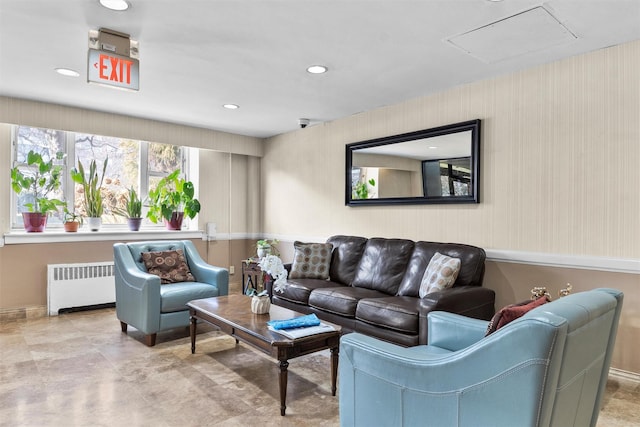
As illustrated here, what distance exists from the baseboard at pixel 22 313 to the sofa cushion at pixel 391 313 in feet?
11.9

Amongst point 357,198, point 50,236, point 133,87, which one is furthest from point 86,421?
point 357,198

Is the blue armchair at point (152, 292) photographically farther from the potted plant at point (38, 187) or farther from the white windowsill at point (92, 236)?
the potted plant at point (38, 187)

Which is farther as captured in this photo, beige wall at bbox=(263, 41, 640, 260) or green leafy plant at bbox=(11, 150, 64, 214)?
green leafy plant at bbox=(11, 150, 64, 214)

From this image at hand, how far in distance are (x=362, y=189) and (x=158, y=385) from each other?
9.54 feet

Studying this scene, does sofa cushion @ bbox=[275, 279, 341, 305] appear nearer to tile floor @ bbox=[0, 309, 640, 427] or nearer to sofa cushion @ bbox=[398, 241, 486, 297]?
tile floor @ bbox=[0, 309, 640, 427]

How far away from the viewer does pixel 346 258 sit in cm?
438

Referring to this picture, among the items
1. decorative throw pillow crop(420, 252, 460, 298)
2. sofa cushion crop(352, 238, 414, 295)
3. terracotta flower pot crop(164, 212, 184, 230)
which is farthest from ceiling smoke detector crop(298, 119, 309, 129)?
decorative throw pillow crop(420, 252, 460, 298)

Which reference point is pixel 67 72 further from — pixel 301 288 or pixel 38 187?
pixel 301 288

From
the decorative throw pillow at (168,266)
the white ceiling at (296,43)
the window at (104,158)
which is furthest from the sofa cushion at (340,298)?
the window at (104,158)

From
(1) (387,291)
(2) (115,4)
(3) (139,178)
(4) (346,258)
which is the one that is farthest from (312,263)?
(2) (115,4)

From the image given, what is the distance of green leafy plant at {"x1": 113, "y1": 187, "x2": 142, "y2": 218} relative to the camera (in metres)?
5.27

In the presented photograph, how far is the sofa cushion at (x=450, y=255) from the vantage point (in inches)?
134

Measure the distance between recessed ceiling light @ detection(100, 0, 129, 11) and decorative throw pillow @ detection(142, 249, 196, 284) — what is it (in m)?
2.42

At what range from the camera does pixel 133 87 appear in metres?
2.74
